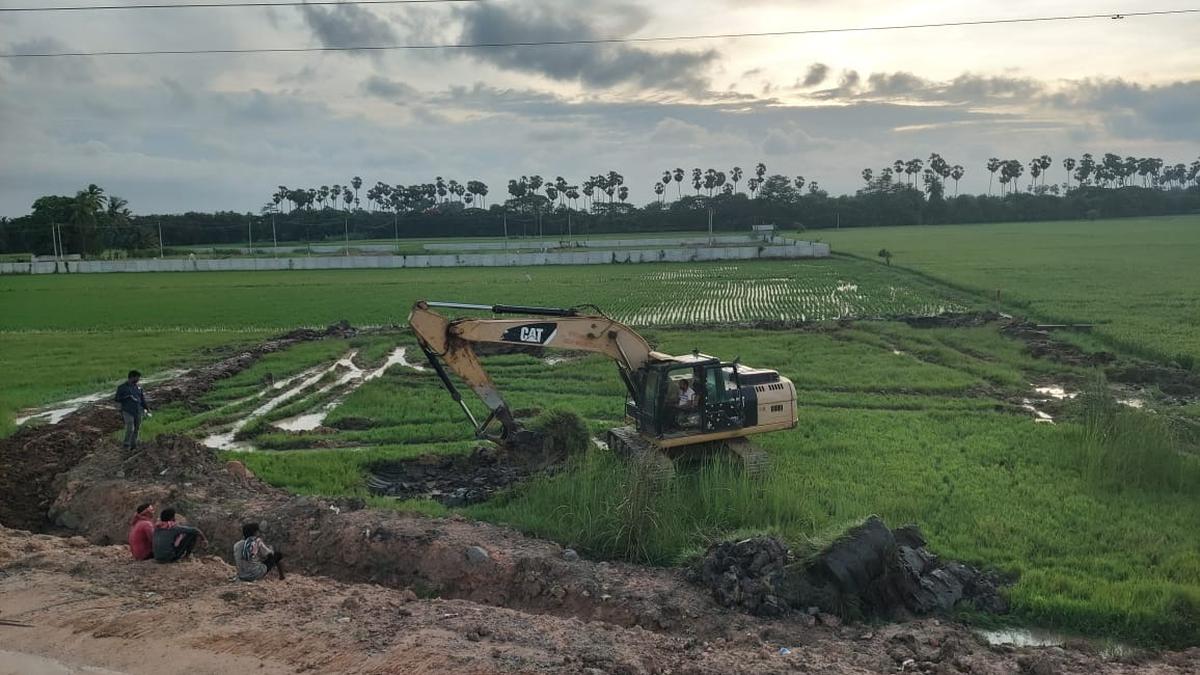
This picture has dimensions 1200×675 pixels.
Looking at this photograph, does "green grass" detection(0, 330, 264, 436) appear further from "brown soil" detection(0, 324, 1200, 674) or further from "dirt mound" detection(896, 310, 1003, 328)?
"dirt mound" detection(896, 310, 1003, 328)

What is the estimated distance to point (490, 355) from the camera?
87.4 ft

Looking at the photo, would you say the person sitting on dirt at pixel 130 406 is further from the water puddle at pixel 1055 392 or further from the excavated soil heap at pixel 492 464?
the water puddle at pixel 1055 392

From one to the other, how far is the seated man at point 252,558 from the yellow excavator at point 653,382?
14.8 ft

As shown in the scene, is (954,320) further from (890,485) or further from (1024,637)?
(1024,637)

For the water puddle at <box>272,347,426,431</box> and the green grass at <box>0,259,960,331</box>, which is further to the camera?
the green grass at <box>0,259,960,331</box>

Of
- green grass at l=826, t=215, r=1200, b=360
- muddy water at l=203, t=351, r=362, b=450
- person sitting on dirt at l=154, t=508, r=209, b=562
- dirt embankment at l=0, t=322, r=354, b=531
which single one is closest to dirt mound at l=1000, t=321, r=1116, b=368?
green grass at l=826, t=215, r=1200, b=360

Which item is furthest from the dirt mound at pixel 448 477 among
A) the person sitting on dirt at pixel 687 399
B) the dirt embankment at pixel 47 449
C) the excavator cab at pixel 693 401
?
the dirt embankment at pixel 47 449

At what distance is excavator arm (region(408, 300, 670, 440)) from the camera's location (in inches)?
509

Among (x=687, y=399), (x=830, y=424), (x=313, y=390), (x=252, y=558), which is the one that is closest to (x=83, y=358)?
(x=313, y=390)

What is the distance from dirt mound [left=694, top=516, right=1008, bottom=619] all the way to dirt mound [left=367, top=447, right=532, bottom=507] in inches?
196

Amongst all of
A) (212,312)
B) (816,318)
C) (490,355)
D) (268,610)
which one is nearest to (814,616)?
(268,610)

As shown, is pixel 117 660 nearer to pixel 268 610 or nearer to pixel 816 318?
pixel 268 610

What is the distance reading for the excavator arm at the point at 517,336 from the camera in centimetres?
1293

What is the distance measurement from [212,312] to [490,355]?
68.5ft
